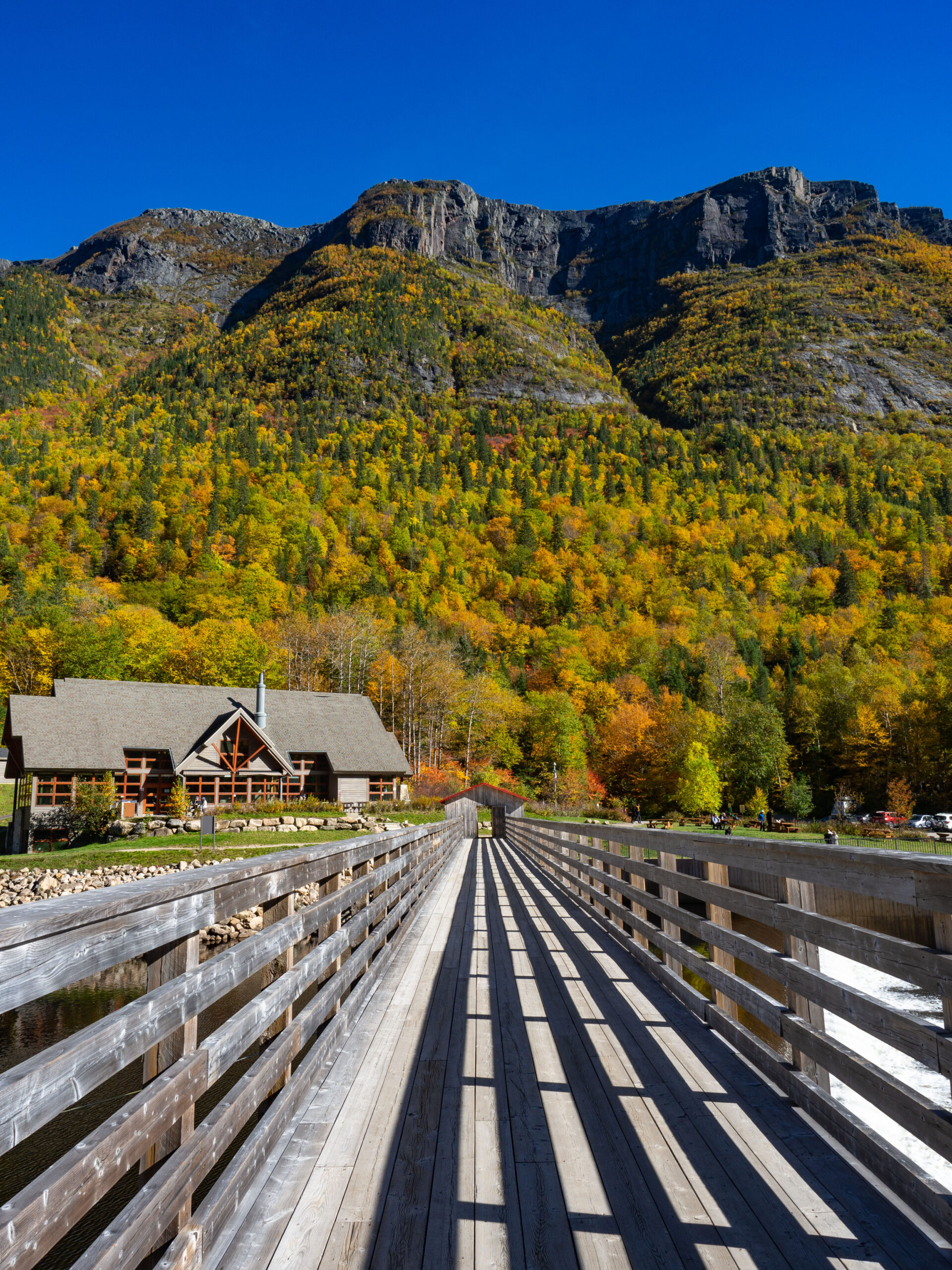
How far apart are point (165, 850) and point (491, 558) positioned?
244 feet

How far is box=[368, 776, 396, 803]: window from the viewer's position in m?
40.0

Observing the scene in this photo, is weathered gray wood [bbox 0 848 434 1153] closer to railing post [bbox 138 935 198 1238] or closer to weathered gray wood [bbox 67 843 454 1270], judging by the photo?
railing post [bbox 138 935 198 1238]

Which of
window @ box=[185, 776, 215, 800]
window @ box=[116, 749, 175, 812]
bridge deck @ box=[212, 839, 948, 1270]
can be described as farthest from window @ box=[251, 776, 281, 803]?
bridge deck @ box=[212, 839, 948, 1270]

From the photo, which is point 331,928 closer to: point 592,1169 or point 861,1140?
point 592,1169

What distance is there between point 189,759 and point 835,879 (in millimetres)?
34411

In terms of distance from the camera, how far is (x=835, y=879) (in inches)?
114

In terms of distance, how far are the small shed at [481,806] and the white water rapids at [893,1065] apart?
17636 mm

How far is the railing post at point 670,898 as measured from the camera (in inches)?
227

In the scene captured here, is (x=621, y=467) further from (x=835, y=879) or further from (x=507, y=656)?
(x=835, y=879)

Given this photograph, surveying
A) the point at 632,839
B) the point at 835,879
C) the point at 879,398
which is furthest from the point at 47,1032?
the point at 879,398

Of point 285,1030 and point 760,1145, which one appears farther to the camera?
point 285,1030

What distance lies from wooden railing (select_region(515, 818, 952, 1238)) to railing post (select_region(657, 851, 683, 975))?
15 millimetres

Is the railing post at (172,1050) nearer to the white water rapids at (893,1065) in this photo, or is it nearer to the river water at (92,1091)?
the river water at (92,1091)

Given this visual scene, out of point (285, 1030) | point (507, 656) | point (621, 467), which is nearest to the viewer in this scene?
point (285, 1030)
